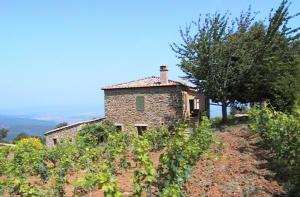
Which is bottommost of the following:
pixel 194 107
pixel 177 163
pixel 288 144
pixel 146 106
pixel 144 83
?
pixel 177 163

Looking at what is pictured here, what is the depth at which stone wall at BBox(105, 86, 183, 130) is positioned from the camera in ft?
90.5

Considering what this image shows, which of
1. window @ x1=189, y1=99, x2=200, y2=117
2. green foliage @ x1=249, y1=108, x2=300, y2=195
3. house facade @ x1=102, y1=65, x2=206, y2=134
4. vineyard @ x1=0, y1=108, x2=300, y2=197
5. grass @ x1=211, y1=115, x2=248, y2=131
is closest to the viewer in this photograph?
vineyard @ x1=0, y1=108, x2=300, y2=197

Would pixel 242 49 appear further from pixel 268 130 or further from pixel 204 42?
pixel 268 130

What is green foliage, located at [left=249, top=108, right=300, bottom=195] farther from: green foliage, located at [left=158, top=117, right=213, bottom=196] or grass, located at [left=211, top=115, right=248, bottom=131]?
grass, located at [left=211, top=115, right=248, bottom=131]

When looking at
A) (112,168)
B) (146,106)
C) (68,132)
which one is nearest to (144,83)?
(146,106)

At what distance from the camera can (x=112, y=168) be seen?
41.4ft

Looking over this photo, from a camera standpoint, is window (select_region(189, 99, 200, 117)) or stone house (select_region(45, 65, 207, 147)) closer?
stone house (select_region(45, 65, 207, 147))

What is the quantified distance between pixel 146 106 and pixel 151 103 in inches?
15.9

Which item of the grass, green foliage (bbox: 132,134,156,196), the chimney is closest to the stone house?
the chimney

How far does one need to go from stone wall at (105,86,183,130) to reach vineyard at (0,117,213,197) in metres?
8.09

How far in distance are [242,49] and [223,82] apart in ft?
6.71

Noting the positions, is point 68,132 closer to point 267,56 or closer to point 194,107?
point 194,107

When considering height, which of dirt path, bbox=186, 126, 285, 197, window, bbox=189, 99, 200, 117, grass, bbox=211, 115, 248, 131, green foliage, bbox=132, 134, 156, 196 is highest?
window, bbox=189, 99, 200, 117

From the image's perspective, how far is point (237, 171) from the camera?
10.3 meters
